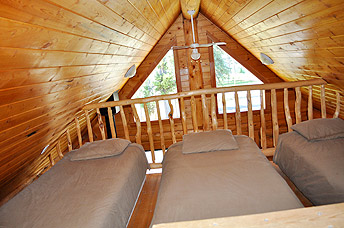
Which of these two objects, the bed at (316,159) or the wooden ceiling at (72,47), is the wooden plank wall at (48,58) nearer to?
the wooden ceiling at (72,47)

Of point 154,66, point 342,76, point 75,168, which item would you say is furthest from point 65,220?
point 154,66

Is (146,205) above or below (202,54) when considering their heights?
below

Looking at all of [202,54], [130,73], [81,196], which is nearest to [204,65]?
[202,54]

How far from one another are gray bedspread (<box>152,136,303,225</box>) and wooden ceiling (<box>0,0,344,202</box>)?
1.15 metres

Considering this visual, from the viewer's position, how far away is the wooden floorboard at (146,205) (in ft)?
7.23

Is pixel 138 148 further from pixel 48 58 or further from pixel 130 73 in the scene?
pixel 48 58

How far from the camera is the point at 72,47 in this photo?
170 centimetres

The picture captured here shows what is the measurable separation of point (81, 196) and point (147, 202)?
0.79 metres

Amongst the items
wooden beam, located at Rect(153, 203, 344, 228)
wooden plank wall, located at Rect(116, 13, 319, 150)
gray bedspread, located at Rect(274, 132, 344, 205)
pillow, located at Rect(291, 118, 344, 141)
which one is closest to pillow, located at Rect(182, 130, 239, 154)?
gray bedspread, located at Rect(274, 132, 344, 205)

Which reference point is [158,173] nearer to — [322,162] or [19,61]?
[322,162]

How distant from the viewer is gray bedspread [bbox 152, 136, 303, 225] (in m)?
1.54

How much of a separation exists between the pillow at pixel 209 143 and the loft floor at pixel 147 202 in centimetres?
62

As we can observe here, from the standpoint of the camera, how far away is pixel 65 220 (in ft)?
5.32

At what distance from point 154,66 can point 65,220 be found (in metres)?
3.92
